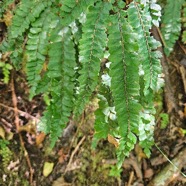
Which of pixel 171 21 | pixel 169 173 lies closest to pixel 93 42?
pixel 171 21

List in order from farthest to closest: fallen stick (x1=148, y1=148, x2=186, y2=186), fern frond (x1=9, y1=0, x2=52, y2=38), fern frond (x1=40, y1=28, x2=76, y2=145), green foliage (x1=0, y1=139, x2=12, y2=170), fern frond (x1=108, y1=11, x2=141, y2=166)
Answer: fallen stick (x1=148, y1=148, x2=186, y2=186)
green foliage (x1=0, y1=139, x2=12, y2=170)
fern frond (x1=9, y1=0, x2=52, y2=38)
fern frond (x1=40, y1=28, x2=76, y2=145)
fern frond (x1=108, y1=11, x2=141, y2=166)

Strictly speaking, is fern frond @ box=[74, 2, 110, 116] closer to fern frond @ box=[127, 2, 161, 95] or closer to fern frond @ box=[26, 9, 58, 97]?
fern frond @ box=[127, 2, 161, 95]

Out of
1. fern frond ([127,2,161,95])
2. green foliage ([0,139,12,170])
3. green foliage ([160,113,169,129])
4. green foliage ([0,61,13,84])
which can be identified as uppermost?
fern frond ([127,2,161,95])

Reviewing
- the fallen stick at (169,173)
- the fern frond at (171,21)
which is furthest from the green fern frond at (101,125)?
the fallen stick at (169,173)

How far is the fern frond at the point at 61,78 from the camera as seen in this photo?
1.49 meters

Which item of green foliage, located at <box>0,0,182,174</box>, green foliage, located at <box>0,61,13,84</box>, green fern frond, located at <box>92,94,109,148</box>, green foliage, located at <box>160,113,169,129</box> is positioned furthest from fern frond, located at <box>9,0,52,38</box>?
green foliage, located at <box>160,113,169,129</box>

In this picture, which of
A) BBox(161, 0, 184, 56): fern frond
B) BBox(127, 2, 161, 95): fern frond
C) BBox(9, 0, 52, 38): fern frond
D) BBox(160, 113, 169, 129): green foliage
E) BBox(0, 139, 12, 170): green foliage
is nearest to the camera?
BBox(127, 2, 161, 95): fern frond

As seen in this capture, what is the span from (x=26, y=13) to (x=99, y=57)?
23.3 inches

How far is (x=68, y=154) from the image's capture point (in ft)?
9.73

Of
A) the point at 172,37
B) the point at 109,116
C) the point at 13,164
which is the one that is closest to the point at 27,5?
the point at 109,116

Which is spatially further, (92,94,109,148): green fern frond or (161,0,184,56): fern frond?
(161,0,184,56): fern frond

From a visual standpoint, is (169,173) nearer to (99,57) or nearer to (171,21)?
(171,21)

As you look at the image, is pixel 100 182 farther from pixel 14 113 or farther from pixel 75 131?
pixel 14 113

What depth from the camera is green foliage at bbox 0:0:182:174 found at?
126 cm
